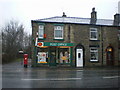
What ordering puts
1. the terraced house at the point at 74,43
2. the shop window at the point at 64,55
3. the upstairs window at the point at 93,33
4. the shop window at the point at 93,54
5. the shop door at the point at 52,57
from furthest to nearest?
1. the upstairs window at the point at 93,33
2. the shop window at the point at 93,54
3. the shop window at the point at 64,55
4. the shop door at the point at 52,57
5. the terraced house at the point at 74,43

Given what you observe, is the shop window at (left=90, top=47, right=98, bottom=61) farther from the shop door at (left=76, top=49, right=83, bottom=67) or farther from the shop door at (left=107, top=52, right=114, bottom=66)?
the shop door at (left=107, top=52, right=114, bottom=66)

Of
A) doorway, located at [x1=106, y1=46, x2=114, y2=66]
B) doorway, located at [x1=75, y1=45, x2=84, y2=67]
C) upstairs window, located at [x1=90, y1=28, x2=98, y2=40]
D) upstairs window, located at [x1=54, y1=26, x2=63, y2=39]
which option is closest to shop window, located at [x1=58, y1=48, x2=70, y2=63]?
doorway, located at [x1=75, y1=45, x2=84, y2=67]

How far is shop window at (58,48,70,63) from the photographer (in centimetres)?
2180

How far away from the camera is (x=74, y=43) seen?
22.1 meters

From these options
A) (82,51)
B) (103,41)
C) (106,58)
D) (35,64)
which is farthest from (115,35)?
(35,64)

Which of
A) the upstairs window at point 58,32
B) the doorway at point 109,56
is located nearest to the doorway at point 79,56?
the upstairs window at point 58,32

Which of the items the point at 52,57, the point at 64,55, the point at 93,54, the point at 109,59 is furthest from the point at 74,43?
the point at 109,59

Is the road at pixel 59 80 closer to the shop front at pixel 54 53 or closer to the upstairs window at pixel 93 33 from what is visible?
the shop front at pixel 54 53

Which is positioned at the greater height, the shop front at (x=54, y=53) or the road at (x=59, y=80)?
the shop front at (x=54, y=53)

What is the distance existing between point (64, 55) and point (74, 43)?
2.48m

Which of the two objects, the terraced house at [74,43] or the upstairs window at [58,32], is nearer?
the terraced house at [74,43]

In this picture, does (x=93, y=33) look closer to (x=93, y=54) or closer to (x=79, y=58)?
(x=93, y=54)

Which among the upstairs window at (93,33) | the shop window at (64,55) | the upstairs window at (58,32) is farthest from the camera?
the upstairs window at (93,33)

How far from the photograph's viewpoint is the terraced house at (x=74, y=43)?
21347 mm
